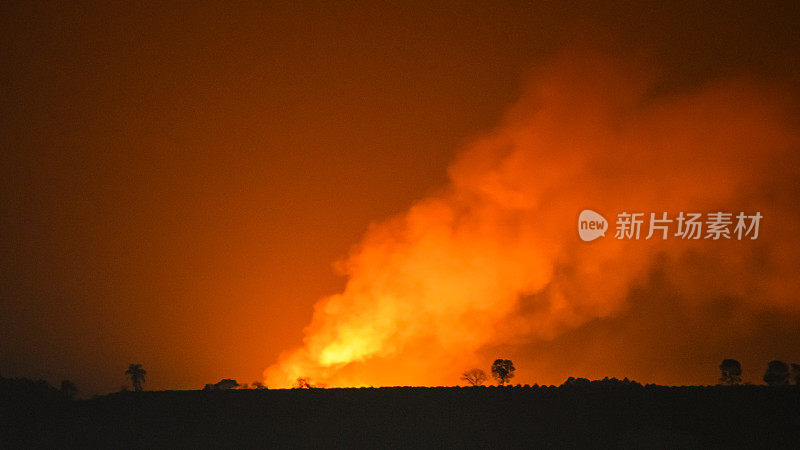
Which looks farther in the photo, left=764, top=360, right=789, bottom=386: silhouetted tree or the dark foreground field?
left=764, top=360, right=789, bottom=386: silhouetted tree

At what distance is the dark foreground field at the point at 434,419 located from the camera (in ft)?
138

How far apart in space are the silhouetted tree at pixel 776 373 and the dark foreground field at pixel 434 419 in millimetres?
21374

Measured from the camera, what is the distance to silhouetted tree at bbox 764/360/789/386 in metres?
65.1

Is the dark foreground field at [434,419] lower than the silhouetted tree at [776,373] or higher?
lower

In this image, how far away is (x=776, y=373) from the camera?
6588 cm

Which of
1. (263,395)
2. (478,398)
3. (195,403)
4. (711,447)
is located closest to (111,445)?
(195,403)

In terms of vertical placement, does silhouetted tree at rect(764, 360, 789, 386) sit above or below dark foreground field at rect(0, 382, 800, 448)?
above

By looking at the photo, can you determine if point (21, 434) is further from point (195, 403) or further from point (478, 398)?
point (478, 398)

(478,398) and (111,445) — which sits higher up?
(478,398)

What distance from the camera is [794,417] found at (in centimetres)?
4234

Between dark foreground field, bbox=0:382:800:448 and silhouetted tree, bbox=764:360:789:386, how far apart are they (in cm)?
2137

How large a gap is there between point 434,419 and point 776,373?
116ft

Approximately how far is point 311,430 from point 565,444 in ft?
45.2

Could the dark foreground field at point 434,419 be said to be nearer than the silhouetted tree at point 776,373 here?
Yes
